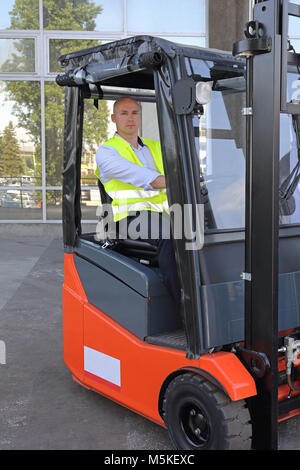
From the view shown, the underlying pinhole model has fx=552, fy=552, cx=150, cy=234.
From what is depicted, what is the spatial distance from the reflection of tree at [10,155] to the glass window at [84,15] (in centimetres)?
243

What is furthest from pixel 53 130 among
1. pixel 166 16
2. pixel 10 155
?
pixel 166 16

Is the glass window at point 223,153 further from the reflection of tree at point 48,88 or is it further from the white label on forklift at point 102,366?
the reflection of tree at point 48,88

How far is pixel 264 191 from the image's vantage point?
2535 mm

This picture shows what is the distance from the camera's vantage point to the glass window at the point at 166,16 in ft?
39.4

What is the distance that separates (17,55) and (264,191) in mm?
10710

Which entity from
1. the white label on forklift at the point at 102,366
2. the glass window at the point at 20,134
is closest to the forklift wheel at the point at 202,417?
the white label on forklift at the point at 102,366

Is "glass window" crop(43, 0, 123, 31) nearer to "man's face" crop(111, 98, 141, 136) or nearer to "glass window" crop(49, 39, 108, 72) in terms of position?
"glass window" crop(49, 39, 108, 72)

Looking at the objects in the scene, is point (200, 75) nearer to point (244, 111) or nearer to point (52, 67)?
point (244, 111)

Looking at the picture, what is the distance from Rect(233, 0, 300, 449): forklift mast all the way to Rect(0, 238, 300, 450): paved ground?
63 centimetres

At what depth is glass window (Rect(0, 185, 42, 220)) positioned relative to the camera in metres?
12.2

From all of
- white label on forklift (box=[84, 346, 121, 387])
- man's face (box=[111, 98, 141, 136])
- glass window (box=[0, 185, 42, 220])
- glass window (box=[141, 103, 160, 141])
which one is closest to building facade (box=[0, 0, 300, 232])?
glass window (box=[0, 185, 42, 220])

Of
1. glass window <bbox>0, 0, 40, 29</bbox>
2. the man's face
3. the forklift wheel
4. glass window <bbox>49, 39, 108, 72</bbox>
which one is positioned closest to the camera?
the forklift wheel

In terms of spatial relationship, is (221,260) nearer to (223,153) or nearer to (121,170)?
(223,153)

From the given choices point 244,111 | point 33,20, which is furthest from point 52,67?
point 244,111
